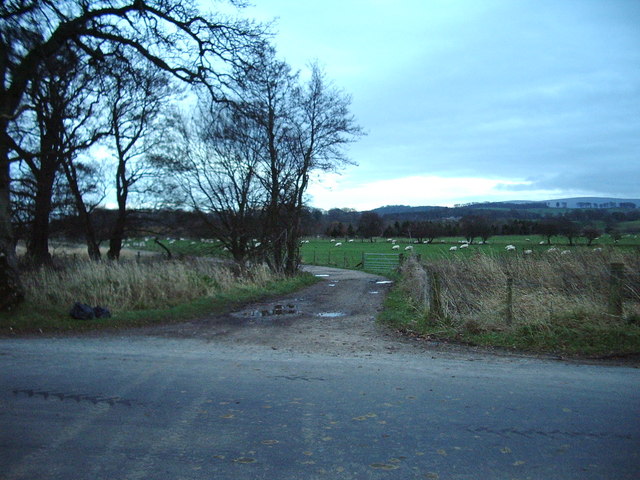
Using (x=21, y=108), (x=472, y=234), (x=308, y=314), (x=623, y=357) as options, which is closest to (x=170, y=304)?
(x=308, y=314)

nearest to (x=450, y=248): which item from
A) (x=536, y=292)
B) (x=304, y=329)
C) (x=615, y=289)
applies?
(x=536, y=292)

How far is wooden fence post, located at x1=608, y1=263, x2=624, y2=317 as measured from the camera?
995 cm

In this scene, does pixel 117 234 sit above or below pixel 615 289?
above

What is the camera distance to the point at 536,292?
37.8ft

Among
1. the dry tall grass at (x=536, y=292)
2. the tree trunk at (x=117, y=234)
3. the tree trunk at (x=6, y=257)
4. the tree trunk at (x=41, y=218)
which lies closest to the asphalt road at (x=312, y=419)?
the dry tall grass at (x=536, y=292)

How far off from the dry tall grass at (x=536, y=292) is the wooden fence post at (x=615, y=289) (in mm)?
152

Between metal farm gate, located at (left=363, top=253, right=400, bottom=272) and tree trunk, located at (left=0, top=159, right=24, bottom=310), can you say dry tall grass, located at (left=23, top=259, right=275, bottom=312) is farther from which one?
metal farm gate, located at (left=363, top=253, right=400, bottom=272)

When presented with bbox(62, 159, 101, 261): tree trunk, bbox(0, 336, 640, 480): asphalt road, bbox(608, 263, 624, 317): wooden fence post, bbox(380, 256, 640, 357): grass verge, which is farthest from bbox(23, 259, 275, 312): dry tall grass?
bbox(608, 263, 624, 317): wooden fence post

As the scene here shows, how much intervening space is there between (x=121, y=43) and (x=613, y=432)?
1159 centimetres

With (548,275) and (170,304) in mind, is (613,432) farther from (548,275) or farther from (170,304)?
(170,304)

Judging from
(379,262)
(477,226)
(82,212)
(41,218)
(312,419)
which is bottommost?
(379,262)

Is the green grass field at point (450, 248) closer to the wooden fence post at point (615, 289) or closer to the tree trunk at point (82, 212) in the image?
the wooden fence post at point (615, 289)

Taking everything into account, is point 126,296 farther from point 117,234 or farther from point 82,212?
point 117,234

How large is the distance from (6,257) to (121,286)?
2858 mm
